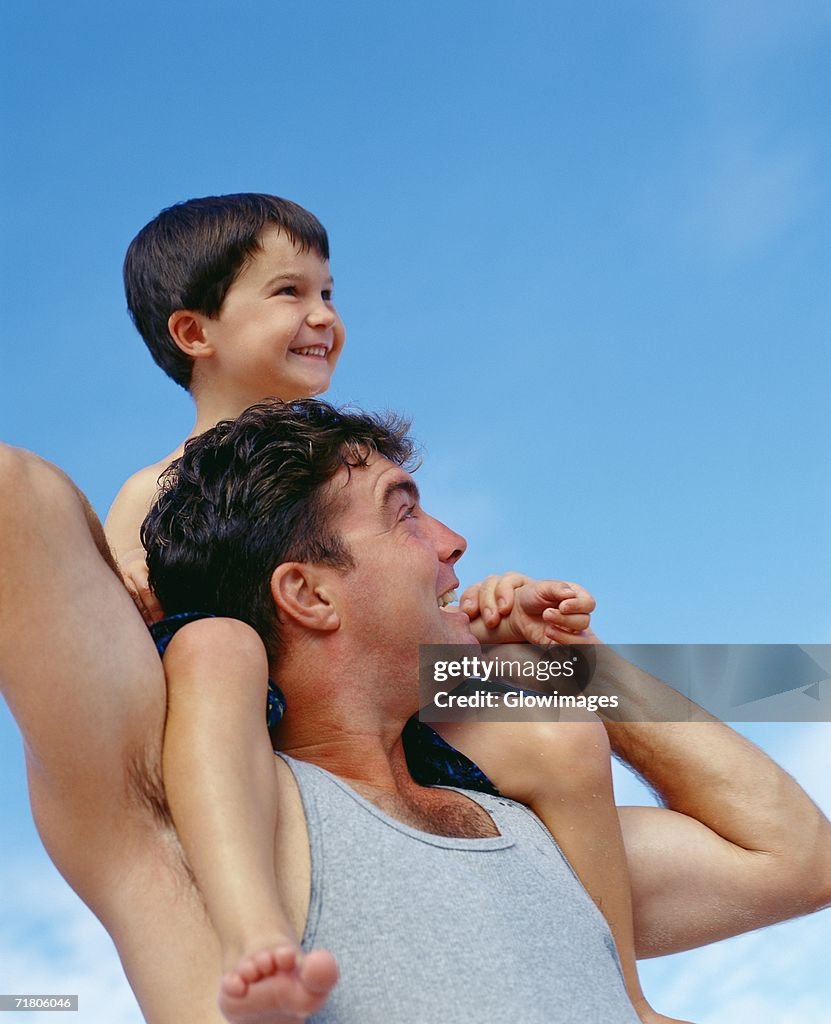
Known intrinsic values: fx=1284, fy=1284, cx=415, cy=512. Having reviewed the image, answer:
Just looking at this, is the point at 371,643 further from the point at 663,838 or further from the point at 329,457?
the point at 663,838

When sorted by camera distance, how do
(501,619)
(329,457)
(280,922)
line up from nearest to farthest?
(280,922) → (329,457) → (501,619)

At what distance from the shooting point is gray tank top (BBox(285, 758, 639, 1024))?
1687 millimetres

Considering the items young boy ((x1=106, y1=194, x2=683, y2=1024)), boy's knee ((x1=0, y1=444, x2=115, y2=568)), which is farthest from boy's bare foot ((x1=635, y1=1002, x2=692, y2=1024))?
boy's knee ((x1=0, y1=444, x2=115, y2=568))

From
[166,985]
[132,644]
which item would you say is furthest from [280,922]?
[132,644]

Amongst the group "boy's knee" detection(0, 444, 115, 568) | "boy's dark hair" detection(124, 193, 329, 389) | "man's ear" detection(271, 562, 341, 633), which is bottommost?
"boy's knee" detection(0, 444, 115, 568)

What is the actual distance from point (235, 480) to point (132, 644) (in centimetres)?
54

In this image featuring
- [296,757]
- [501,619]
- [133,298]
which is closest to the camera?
[296,757]

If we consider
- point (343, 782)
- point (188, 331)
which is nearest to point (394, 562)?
Answer: point (343, 782)

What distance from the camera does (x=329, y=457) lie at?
87.4 inches

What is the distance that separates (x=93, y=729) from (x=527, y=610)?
3.16 ft

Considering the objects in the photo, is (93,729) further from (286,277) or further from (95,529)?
(286,277)

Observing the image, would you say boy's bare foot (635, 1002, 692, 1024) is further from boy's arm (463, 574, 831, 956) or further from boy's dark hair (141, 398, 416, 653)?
boy's dark hair (141, 398, 416, 653)

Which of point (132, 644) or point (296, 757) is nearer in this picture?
point (132, 644)

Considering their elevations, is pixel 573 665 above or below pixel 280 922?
above
